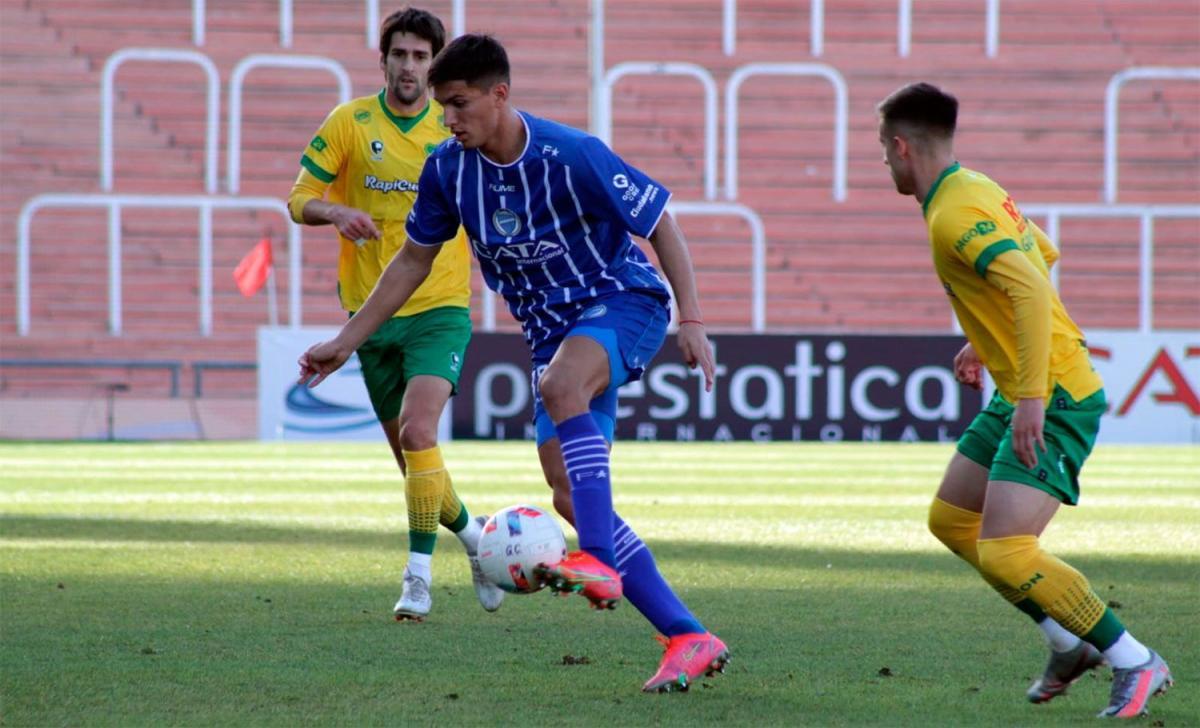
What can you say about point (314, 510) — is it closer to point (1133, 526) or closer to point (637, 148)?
point (1133, 526)

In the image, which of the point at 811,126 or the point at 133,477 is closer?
the point at 133,477

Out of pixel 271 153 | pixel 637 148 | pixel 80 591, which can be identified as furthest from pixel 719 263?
pixel 80 591

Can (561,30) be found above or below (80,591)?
above

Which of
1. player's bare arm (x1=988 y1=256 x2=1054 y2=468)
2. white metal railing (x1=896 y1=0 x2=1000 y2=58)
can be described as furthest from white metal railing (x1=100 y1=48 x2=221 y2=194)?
player's bare arm (x1=988 y1=256 x2=1054 y2=468)

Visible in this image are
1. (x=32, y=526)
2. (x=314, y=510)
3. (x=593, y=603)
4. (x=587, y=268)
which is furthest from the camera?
(x=314, y=510)

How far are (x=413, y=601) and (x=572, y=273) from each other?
170 centimetres

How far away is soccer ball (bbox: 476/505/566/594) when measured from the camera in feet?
15.5

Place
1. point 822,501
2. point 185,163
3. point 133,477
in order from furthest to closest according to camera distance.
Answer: point 185,163
point 133,477
point 822,501

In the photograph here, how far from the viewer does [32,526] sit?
A: 990cm

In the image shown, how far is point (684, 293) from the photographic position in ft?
16.4

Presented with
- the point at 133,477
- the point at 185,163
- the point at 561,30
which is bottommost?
the point at 133,477

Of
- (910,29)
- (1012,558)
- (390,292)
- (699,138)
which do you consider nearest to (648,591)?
(1012,558)

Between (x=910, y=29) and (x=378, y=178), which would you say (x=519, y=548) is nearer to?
(x=378, y=178)

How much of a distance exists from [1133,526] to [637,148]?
17991mm
